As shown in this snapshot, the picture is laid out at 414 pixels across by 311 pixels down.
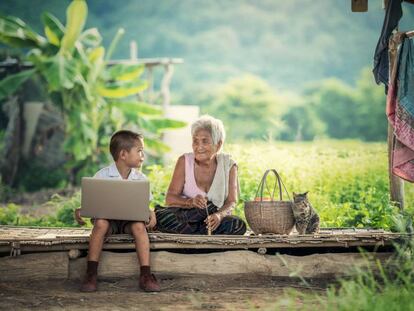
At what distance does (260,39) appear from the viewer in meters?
34.3

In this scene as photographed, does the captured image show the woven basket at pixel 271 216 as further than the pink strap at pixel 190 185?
No

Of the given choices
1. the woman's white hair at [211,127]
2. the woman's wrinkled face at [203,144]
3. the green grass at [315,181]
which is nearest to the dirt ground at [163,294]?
the woman's wrinkled face at [203,144]

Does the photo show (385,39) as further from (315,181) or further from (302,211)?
(315,181)

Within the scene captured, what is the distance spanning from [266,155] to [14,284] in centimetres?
531

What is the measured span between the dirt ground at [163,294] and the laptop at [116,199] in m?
0.53

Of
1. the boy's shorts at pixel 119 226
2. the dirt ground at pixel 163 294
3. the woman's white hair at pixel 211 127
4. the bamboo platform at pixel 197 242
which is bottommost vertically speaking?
the dirt ground at pixel 163 294

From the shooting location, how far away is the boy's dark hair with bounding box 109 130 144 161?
4934 millimetres

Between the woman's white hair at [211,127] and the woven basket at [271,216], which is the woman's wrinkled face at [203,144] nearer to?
the woman's white hair at [211,127]

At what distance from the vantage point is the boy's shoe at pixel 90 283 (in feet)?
15.0

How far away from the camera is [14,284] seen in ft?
15.7

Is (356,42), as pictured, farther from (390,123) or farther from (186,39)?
(390,123)

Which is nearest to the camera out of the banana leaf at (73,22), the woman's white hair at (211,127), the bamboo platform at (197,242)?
the bamboo platform at (197,242)

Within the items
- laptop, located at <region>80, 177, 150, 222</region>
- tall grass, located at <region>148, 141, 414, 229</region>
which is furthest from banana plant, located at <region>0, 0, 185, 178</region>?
laptop, located at <region>80, 177, 150, 222</region>

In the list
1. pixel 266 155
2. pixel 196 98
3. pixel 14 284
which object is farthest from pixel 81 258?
pixel 196 98
